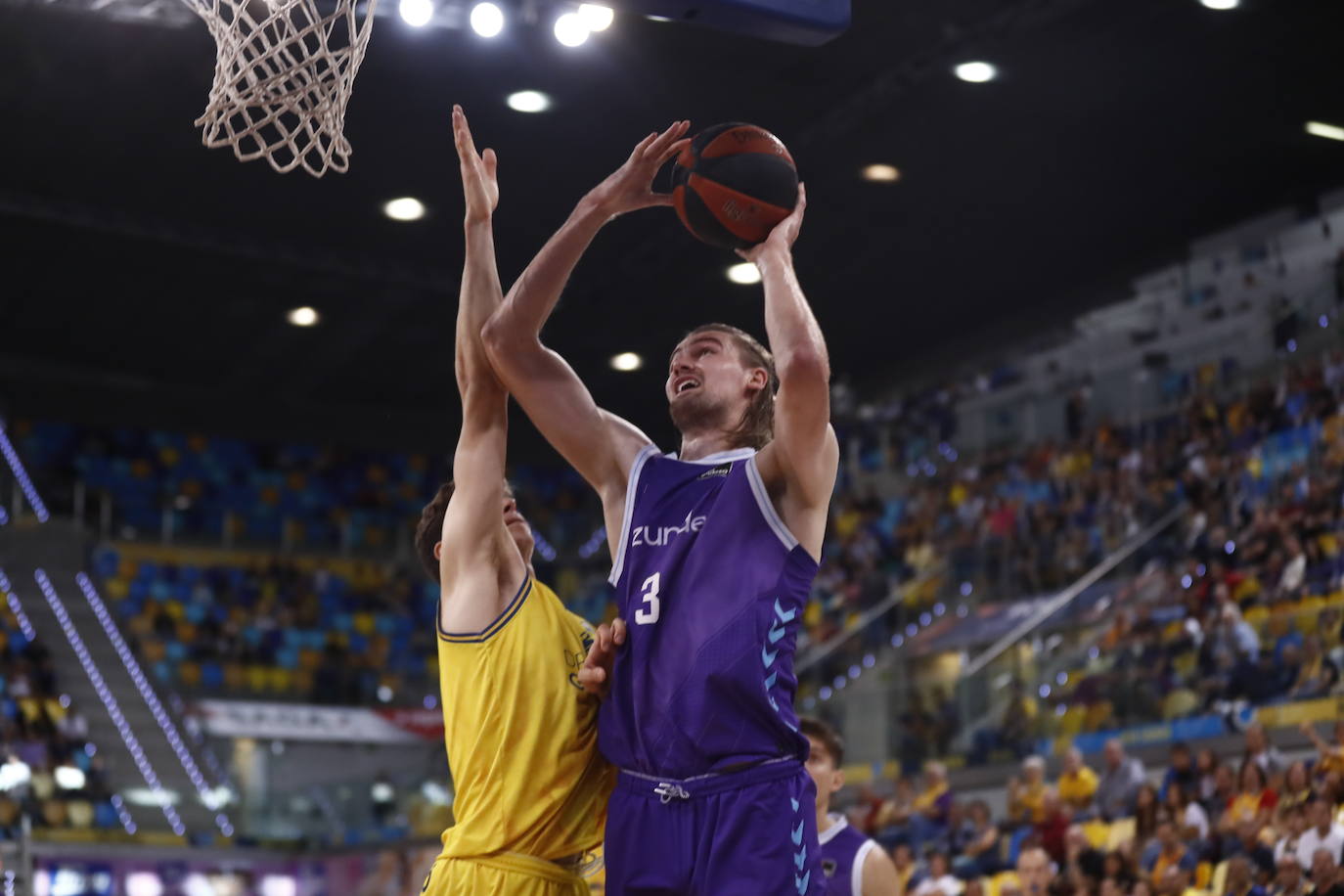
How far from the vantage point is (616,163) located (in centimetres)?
1655

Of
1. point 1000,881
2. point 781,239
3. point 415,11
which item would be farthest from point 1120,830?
point 781,239

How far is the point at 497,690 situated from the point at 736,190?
126cm

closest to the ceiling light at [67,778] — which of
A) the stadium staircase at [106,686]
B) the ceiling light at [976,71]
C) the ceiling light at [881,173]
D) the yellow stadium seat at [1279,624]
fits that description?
the stadium staircase at [106,686]

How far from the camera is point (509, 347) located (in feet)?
13.6

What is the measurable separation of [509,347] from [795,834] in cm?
129

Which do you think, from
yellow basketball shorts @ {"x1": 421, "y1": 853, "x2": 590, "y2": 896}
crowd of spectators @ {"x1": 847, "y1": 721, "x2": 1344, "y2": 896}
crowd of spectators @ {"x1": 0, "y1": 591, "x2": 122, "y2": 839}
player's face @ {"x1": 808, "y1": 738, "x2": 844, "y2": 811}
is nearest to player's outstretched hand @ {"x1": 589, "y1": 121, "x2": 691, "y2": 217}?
yellow basketball shorts @ {"x1": 421, "y1": 853, "x2": 590, "y2": 896}

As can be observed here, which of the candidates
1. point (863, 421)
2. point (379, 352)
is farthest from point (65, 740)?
point (863, 421)

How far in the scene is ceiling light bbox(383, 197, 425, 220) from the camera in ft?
55.4

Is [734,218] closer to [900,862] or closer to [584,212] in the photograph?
[584,212]

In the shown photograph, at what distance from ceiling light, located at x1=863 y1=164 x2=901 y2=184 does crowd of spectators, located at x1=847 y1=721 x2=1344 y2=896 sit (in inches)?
231

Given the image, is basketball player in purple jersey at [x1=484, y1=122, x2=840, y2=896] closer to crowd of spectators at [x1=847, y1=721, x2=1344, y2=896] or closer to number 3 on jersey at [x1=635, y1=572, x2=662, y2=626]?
number 3 on jersey at [x1=635, y1=572, x2=662, y2=626]

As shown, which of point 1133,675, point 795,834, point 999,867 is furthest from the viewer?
point 1133,675

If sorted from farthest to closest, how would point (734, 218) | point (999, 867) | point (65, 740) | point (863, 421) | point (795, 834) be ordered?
point (863, 421) < point (65, 740) < point (999, 867) < point (734, 218) < point (795, 834)

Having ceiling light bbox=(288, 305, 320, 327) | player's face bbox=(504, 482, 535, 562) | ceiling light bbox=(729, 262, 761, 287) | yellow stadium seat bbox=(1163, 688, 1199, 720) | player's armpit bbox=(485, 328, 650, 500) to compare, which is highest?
ceiling light bbox=(288, 305, 320, 327)
